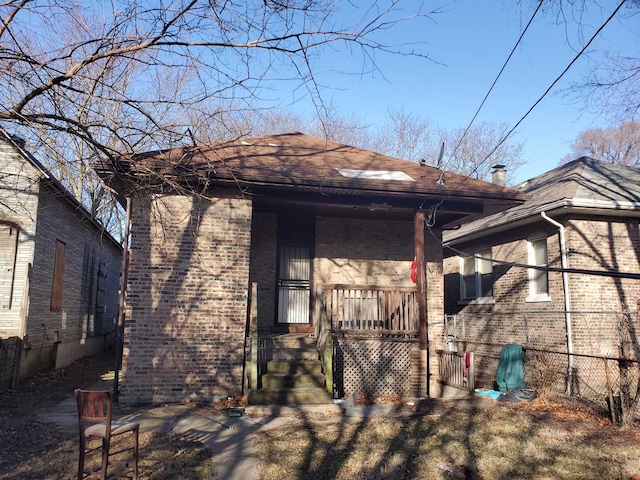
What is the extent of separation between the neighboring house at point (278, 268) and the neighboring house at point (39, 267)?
1.63m

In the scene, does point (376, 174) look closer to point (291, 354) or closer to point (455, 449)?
point (291, 354)

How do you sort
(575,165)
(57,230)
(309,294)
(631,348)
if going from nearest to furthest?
(631,348)
(309,294)
(57,230)
(575,165)

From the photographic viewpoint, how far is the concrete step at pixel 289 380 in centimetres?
816

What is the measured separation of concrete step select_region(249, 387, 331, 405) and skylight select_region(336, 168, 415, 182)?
4.33 m

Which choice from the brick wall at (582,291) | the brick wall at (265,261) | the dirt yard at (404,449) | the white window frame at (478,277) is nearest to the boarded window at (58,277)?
the dirt yard at (404,449)

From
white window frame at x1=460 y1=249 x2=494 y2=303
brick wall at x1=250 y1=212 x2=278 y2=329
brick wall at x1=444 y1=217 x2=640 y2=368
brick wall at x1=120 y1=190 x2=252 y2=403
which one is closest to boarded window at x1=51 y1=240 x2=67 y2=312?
brick wall at x1=120 y1=190 x2=252 y2=403

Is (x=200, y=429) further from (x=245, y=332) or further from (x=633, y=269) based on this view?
(x=633, y=269)

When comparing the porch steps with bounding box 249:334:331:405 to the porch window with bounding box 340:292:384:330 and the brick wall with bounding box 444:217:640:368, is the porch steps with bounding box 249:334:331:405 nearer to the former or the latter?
the porch window with bounding box 340:292:384:330

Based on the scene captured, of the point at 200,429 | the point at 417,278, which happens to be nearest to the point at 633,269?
the point at 417,278

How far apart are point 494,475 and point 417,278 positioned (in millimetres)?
4851

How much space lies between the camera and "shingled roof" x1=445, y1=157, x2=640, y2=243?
10.9 metres

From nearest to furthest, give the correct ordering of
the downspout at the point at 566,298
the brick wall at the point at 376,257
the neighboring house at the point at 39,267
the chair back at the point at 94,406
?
1. the chair back at the point at 94,406
2. the neighboring house at the point at 39,267
3. the downspout at the point at 566,298
4. the brick wall at the point at 376,257

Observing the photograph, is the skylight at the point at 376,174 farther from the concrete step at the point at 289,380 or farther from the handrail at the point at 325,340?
the concrete step at the point at 289,380

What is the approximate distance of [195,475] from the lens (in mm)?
4859
